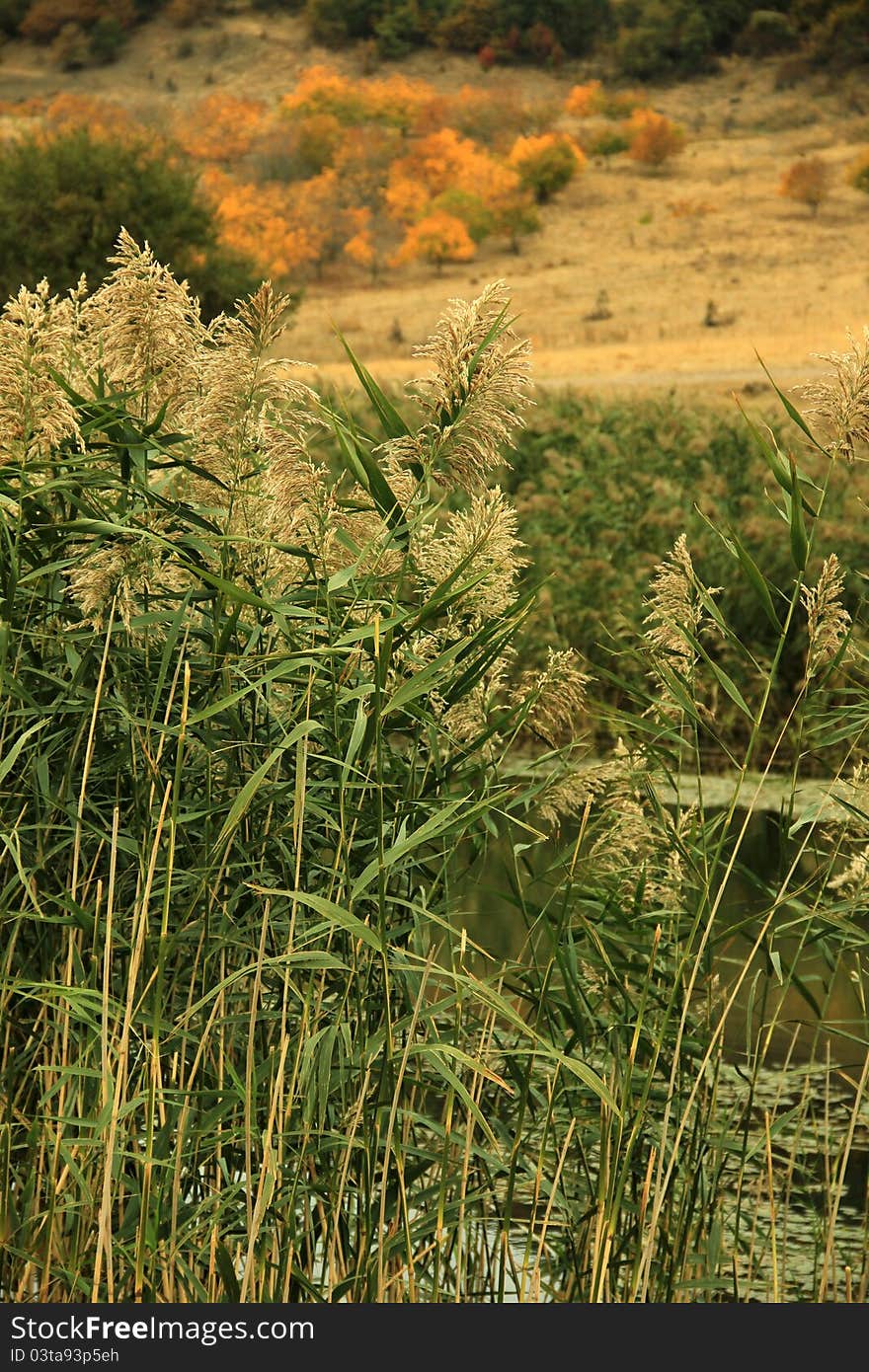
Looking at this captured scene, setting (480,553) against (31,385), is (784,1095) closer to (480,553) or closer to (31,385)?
(480,553)

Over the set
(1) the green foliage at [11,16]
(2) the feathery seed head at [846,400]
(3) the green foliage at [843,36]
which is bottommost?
(2) the feathery seed head at [846,400]

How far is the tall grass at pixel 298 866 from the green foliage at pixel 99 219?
2344cm

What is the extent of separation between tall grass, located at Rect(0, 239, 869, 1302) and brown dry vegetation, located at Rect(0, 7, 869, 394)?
25.9m

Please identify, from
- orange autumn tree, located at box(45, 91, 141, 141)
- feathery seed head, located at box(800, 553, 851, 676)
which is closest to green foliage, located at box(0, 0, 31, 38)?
orange autumn tree, located at box(45, 91, 141, 141)

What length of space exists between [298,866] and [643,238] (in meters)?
50.0

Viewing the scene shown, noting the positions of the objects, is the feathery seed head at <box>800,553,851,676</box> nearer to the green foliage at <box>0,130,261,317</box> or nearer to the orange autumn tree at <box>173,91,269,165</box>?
the green foliage at <box>0,130,261,317</box>

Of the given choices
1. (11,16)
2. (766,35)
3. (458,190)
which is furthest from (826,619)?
(11,16)

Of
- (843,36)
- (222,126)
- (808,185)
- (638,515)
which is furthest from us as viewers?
(843,36)

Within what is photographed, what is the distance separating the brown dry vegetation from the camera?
39.2 metres

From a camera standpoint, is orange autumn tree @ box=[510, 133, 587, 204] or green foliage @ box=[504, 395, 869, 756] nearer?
green foliage @ box=[504, 395, 869, 756]

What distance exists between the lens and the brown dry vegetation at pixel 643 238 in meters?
39.2

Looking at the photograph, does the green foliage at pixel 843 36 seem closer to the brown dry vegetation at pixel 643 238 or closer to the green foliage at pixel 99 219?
the brown dry vegetation at pixel 643 238

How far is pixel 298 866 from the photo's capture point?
3.16 meters

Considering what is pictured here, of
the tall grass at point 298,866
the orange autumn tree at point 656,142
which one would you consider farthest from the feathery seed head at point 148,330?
the orange autumn tree at point 656,142
